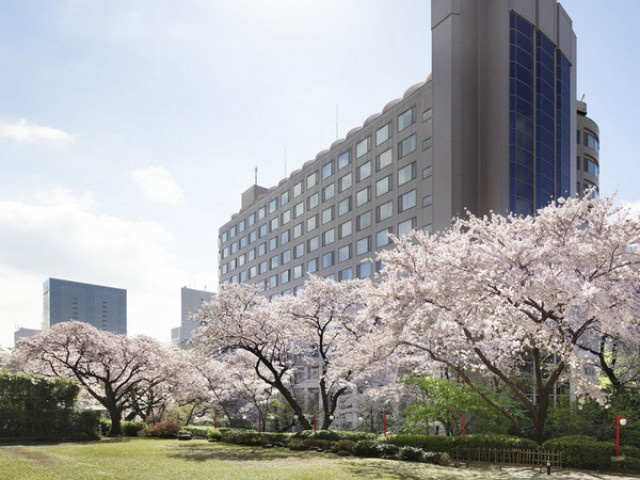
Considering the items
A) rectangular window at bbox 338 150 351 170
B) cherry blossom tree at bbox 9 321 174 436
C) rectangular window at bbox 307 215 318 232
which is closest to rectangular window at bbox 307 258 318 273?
rectangular window at bbox 307 215 318 232

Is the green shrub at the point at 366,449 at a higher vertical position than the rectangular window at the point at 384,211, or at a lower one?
lower

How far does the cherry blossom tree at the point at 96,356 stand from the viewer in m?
41.5

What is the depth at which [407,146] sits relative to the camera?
2341 inches

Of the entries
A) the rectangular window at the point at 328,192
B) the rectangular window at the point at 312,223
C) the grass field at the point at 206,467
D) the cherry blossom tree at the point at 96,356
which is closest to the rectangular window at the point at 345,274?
the rectangular window at the point at 312,223

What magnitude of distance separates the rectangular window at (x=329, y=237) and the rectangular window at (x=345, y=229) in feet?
4.93

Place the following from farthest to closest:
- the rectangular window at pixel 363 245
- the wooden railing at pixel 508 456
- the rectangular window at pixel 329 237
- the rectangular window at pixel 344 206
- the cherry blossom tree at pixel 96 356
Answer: the rectangular window at pixel 329 237, the rectangular window at pixel 344 206, the rectangular window at pixel 363 245, the cherry blossom tree at pixel 96 356, the wooden railing at pixel 508 456

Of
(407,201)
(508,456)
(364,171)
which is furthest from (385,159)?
(508,456)

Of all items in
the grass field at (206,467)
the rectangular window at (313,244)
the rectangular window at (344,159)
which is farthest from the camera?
the rectangular window at (313,244)

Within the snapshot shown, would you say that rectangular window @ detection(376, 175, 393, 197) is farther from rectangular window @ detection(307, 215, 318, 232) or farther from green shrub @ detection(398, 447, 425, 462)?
green shrub @ detection(398, 447, 425, 462)

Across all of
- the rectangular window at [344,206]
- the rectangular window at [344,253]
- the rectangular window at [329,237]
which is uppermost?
the rectangular window at [344,206]

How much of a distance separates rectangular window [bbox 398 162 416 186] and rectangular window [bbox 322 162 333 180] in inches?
624

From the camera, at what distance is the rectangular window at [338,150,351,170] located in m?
70.4

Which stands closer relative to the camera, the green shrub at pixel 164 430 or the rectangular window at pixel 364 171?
the green shrub at pixel 164 430

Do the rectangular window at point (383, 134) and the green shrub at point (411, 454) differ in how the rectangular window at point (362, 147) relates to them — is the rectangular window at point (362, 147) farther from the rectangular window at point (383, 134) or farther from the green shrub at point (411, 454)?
the green shrub at point (411, 454)
